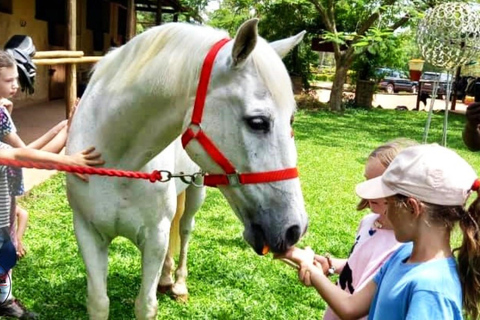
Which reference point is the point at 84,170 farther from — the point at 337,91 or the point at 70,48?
the point at 337,91

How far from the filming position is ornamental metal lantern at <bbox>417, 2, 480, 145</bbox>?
6.34m

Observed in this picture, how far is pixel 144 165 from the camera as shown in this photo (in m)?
2.12

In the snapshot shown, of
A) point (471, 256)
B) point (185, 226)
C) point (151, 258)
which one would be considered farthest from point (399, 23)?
point (471, 256)

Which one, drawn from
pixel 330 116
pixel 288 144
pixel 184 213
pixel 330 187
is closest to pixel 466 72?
pixel 330 116

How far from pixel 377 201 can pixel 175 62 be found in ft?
2.79

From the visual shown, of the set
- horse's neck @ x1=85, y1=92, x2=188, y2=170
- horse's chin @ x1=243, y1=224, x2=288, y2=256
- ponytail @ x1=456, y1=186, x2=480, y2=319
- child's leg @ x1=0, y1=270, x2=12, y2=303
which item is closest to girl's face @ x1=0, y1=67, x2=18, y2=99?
horse's neck @ x1=85, y1=92, x2=188, y2=170

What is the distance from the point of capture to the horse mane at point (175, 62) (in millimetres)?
1641

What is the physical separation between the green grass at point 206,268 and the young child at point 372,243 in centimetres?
117

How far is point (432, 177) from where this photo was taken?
136 centimetres

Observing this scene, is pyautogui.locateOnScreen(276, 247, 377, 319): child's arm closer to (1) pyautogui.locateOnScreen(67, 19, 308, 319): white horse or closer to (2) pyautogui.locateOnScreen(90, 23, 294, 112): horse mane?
(1) pyautogui.locateOnScreen(67, 19, 308, 319): white horse

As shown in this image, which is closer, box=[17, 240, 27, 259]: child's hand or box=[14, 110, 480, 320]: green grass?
box=[14, 110, 480, 320]: green grass

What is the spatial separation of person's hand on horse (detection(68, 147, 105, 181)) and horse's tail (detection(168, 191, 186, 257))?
1008 millimetres

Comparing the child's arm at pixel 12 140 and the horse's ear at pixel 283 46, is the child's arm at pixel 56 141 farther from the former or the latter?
the horse's ear at pixel 283 46

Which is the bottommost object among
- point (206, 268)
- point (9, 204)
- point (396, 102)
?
point (396, 102)
